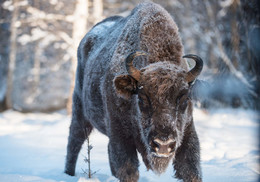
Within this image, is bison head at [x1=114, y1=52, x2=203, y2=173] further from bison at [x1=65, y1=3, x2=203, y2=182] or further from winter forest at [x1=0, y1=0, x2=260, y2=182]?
winter forest at [x1=0, y1=0, x2=260, y2=182]

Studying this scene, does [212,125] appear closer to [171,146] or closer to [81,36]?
[81,36]

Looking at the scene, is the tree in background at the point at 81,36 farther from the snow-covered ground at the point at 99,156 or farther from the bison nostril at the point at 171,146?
A: the bison nostril at the point at 171,146

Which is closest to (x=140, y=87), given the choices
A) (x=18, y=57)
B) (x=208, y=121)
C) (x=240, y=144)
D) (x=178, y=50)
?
(x=178, y=50)

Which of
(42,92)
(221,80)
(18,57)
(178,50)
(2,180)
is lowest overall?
(42,92)

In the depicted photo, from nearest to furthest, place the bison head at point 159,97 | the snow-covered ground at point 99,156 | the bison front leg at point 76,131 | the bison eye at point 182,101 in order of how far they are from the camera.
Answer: the bison head at point 159,97
the bison eye at point 182,101
the snow-covered ground at point 99,156
the bison front leg at point 76,131

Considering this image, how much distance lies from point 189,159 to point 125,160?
2.45ft

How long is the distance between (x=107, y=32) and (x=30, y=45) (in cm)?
2028

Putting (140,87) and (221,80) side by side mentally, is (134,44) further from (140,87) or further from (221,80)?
(221,80)

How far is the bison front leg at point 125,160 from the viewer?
133 inches

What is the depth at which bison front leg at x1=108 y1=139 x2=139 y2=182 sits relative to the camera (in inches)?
133

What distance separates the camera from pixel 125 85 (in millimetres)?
3414

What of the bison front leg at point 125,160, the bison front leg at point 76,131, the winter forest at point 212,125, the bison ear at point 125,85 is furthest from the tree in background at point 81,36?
the bison front leg at point 76,131

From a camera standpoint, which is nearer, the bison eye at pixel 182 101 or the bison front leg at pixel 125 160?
the bison eye at pixel 182 101

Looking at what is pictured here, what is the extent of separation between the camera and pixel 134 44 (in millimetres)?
3875
